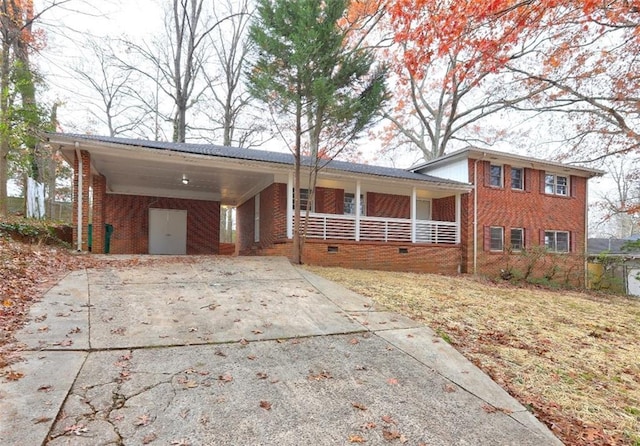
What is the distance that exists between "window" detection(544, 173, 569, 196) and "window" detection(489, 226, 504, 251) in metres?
3.18

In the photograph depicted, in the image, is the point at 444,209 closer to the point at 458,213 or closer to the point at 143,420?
the point at 458,213

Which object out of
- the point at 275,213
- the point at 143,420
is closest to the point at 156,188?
the point at 275,213

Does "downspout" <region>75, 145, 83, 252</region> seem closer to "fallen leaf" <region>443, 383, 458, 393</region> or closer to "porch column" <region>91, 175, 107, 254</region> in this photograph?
"porch column" <region>91, 175, 107, 254</region>

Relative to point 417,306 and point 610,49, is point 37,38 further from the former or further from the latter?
point 610,49

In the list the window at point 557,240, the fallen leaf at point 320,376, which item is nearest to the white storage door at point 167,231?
the fallen leaf at point 320,376

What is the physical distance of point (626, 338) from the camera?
5758mm

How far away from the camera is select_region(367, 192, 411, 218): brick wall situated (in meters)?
14.4

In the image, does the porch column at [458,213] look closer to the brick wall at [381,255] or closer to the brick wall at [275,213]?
the brick wall at [381,255]

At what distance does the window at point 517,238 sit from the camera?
591 inches

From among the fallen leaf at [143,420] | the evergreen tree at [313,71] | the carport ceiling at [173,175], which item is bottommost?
the fallen leaf at [143,420]

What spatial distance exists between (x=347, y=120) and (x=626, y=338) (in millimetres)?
7013

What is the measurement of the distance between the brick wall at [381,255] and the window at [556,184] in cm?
565

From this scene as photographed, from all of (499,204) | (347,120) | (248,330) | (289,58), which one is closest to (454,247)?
(499,204)

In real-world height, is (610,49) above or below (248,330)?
above
